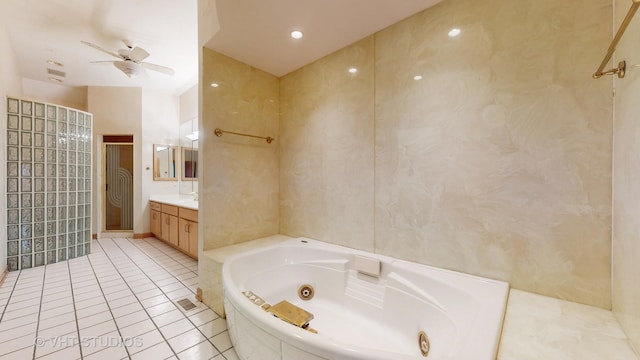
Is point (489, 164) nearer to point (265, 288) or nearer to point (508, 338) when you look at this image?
point (508, 338)

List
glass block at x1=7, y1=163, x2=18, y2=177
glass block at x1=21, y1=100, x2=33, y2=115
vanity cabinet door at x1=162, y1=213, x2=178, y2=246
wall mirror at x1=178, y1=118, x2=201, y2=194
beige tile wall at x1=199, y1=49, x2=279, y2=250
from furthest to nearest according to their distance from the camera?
wall mirror at x1=178, y1=118, x2=201, y2=194 → vanity cabinet door at x1=162, y1=213, x2=178, y2=246 → glass block at x1=21, y1=100, x2=33, y2=115 → glass block at x1=7, y1=163, x2=18, y2=177 → beige tile wall at x1=199, y1=49, x2=279, y2=250

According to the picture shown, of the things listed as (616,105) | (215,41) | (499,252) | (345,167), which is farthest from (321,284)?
(215,41)

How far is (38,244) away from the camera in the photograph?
2.88 m

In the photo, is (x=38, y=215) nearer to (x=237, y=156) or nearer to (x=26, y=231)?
(x=26, y=231)

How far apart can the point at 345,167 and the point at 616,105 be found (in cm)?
146

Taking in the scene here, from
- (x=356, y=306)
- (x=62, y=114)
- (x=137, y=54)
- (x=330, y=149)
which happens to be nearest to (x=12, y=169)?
(x=62, y=114)

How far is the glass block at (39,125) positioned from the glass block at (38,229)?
1.12 m

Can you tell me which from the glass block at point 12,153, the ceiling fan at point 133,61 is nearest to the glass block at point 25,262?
the glass block at point 12,153

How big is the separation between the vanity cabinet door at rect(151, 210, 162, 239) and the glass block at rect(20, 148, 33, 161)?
162cm

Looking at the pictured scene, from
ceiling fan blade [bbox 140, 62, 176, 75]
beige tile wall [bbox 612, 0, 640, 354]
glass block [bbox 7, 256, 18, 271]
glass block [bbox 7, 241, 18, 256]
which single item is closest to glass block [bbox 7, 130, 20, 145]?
glass block [bbox 7, 241, 18, 256]

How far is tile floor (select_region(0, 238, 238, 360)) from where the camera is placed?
1.46m

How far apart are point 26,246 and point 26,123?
1.43 metres

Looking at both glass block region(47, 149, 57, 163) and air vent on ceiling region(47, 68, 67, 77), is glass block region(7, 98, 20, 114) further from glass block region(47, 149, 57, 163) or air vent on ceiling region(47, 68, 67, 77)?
air vent on ceiling region(47, 68, 67, 77)

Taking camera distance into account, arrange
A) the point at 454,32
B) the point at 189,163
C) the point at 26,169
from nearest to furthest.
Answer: the point at 454,32 → the point at 26,169 → the point at 189,163
